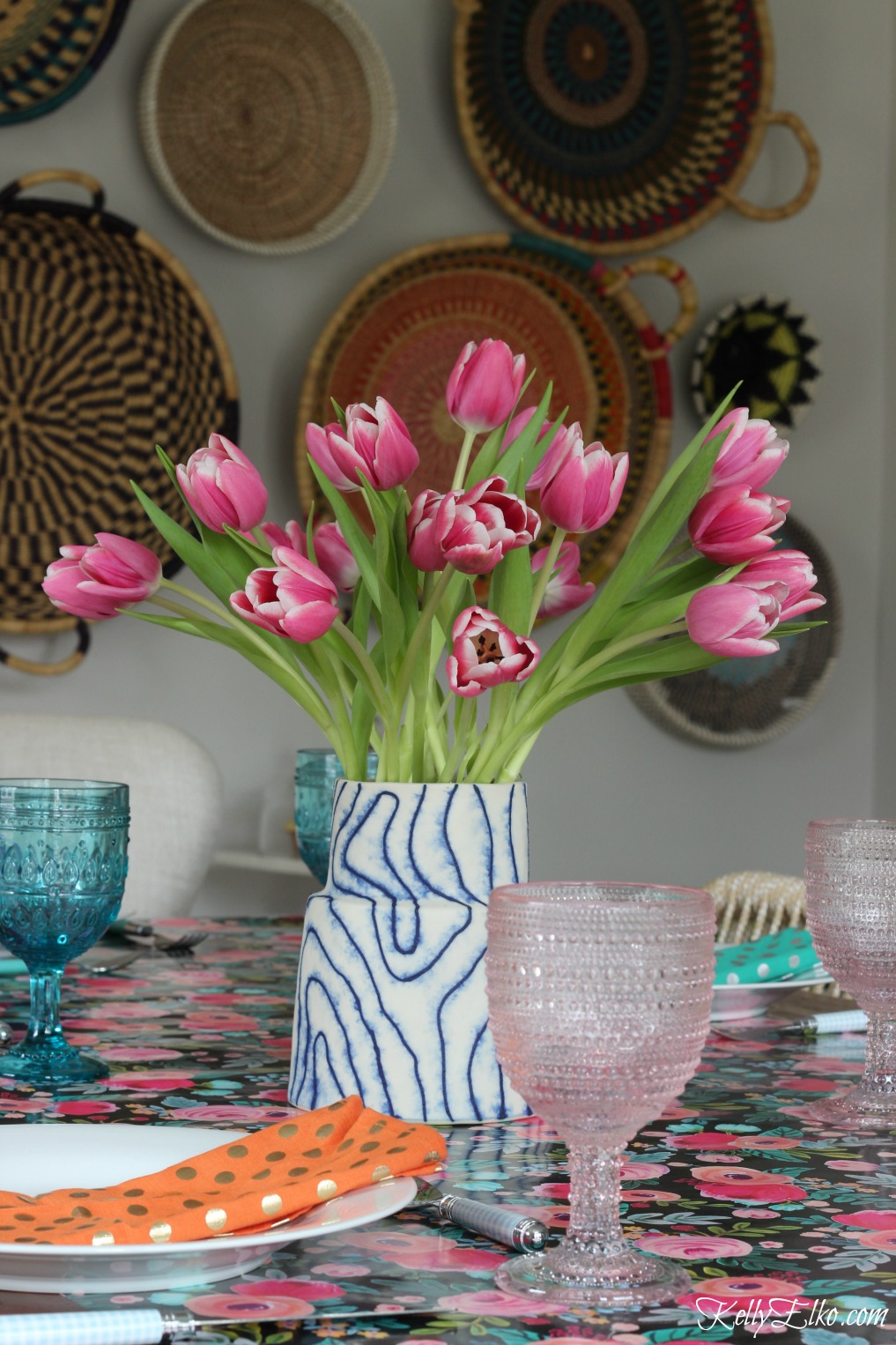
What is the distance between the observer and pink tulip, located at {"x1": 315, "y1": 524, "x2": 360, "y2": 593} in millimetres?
834

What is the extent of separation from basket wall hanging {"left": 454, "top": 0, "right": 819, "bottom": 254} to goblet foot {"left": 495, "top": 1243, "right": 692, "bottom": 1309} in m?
2.32

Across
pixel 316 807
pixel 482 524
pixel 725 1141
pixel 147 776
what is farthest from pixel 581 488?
pixel 147 776

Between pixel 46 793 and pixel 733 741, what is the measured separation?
217 cm

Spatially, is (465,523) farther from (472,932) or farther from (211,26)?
(211,26)

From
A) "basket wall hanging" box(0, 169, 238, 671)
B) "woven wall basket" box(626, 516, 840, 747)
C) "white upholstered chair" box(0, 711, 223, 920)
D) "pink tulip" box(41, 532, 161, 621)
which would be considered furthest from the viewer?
"woven wall basket" box(626, 516, 840, 747)

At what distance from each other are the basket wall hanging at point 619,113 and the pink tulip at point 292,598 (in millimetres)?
2054

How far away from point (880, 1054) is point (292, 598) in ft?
1.20

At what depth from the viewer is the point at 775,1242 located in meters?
0.54

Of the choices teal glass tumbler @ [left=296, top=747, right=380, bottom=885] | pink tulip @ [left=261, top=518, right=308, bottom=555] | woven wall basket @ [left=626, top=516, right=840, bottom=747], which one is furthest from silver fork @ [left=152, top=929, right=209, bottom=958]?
woven wall basket @ [left=626, top=516, right=840, bottom=747]

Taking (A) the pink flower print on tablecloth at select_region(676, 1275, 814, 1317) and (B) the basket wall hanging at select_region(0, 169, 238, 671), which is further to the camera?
(B) the basket wall hanging at select_region(0, 169, 238, 671)

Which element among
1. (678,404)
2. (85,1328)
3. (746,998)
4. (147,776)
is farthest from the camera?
(678,404)

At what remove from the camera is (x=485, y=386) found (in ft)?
2.45

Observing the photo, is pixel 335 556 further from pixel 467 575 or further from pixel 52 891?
pixel 52 891

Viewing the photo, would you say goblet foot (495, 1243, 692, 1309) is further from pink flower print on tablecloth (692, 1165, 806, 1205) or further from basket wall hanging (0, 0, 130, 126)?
basket wall hanging (0, 0, 130, 126)
